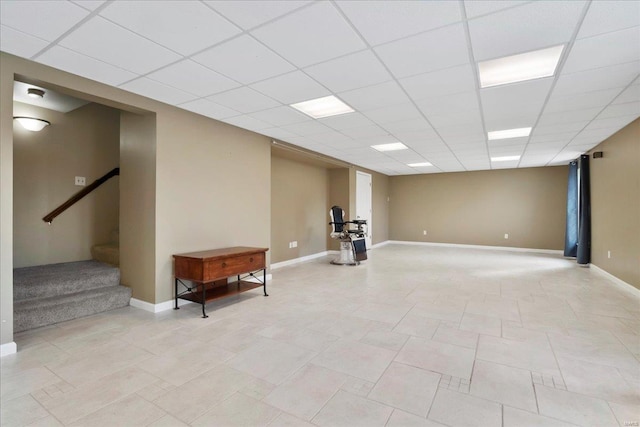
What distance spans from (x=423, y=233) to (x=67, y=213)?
930 centimetres

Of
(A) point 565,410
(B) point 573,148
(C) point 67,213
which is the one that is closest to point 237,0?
(A) point 565,410

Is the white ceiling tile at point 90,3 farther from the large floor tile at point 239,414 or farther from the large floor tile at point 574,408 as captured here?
the large floor tile at point 574,408

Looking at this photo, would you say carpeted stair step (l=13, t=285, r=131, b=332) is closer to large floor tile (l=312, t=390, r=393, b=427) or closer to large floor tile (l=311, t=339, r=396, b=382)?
large floor tile (l=311, t=339, r=396, b=382)

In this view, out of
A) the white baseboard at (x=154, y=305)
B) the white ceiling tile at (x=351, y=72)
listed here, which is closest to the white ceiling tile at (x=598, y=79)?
the white ceiling tile at (x=351, y=72)

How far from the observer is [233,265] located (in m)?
3.72

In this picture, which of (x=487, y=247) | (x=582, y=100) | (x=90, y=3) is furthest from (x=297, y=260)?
(x=487, y=247)

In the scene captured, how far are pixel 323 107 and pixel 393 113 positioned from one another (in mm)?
889

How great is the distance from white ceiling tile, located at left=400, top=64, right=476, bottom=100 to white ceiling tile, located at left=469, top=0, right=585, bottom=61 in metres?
0.32

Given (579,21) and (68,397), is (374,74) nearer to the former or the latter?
(579,21)

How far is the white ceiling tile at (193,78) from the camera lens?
2666 millimetres

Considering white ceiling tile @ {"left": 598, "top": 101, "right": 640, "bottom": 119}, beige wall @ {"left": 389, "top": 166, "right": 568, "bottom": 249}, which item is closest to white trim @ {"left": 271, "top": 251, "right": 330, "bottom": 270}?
Answer: beige wall @ {"left": 389, "top": 166, "right": 568, "bottom": 249}

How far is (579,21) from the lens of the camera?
1.96m

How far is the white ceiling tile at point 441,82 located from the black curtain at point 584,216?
5086 mm

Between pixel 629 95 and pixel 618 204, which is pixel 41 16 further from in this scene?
pixel 618 204
